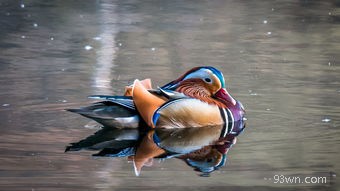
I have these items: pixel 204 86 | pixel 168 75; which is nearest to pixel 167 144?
pixel 204 86

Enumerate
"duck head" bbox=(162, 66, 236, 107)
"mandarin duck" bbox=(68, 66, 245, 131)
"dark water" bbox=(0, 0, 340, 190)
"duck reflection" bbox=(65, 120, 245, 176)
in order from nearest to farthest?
"dark water" bbox=(0, 0, 340, 190)
"duck reflection" bbox=(65, 120, 245, 176)
"mandarin duck" bbox=(68, 66, 245, 131)
"duck head" bbox=(162, 66, 236, 107)

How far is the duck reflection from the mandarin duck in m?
0.07

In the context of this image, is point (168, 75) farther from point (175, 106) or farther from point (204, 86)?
point (175, 106)

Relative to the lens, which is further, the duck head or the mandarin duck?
the duck head

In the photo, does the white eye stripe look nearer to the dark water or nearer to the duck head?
the duck head

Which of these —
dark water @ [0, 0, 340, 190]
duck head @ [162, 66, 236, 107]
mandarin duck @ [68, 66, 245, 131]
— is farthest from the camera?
duck head @ [162, 66, 236, 107]

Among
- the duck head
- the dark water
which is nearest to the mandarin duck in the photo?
the duck head

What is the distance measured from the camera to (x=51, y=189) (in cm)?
746

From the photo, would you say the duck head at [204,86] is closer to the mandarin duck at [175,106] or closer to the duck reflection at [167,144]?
the mandarin duck at [175,106]

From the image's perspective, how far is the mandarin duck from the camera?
9.26 metres

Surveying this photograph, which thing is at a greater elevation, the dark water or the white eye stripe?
the white eye stripe

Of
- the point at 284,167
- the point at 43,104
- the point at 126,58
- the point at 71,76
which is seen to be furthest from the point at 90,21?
the point at 284,167

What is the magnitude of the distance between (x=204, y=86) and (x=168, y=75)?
243 cm

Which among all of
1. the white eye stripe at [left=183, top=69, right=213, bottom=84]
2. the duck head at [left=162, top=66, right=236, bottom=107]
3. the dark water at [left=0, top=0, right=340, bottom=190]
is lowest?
the dark water at [left=0, top=0, right=340, bottom=190]
